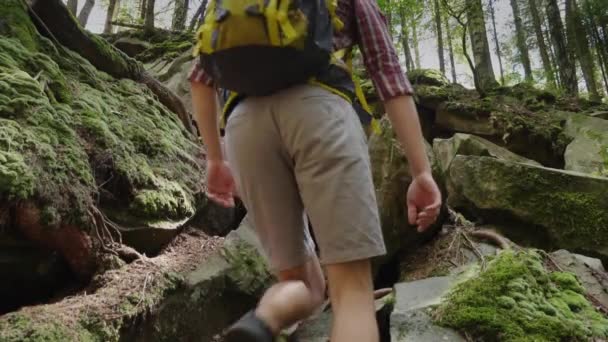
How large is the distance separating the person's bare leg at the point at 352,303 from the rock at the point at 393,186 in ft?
7.69

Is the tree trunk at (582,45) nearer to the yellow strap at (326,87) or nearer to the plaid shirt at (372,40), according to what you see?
the plaid shirt at (372,40)

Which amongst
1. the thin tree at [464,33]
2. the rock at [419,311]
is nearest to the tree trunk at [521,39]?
the thin tree at [464,33]

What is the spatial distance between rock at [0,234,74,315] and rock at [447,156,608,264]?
137 inches

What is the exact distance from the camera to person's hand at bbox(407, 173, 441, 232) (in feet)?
5.22

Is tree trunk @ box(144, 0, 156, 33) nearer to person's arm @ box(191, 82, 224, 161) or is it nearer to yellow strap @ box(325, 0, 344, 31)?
person's arm @ box(191, 82, 224, 161)

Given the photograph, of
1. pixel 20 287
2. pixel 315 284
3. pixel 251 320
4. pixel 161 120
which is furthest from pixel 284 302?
pixel 161 120

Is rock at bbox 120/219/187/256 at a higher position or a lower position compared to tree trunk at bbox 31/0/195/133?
lower

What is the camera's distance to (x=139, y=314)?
8.29ft

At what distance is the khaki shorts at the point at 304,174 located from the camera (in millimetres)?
1380

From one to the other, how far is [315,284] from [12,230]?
5.75 ft

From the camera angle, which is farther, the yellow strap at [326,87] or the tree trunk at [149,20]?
the tree trunk at [149,20]

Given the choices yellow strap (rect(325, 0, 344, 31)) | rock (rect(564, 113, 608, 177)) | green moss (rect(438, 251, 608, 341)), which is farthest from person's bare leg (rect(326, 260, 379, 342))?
rock (rect(564, 113, 608, 177))

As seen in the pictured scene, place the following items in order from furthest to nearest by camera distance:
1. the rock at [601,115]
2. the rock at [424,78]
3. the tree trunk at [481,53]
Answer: the tree trunk at [481,53] → the rock at [424,78] → the rock at [601,115]

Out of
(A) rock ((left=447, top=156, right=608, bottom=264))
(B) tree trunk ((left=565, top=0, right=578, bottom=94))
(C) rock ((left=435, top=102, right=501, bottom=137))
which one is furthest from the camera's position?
(B) tree trunk ((left=565, top=0, right=578, bottom=94))
